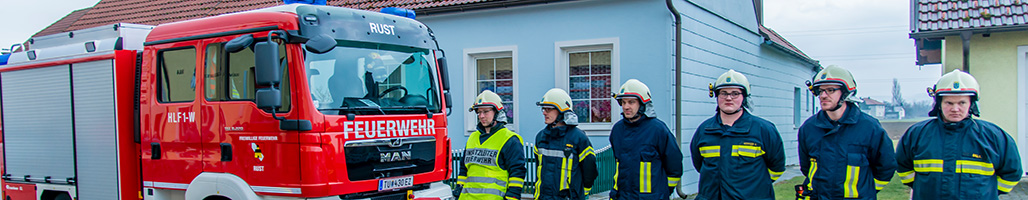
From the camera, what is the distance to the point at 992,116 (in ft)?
33.6

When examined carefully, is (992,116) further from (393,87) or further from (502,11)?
(393,87)

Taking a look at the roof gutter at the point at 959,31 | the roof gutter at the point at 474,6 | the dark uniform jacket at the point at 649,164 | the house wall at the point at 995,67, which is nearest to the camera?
the dark uniform jacket at the point at 649,164

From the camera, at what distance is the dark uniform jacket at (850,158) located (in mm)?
4652

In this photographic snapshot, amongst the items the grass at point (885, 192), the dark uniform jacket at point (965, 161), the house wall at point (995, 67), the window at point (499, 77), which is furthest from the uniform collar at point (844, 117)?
the window at point (499, 77)

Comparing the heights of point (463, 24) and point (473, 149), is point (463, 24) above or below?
above

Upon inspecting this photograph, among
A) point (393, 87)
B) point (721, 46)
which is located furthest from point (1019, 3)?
point (393, 87)

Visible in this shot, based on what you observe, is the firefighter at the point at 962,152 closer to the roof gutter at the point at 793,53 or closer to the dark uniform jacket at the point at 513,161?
the dark uniform jacket at the point at 513,161

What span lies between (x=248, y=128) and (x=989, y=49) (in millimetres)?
9800

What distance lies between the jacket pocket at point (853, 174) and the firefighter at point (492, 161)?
91.3 inches

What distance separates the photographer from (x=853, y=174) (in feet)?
15.3

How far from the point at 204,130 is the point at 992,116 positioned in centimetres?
1014

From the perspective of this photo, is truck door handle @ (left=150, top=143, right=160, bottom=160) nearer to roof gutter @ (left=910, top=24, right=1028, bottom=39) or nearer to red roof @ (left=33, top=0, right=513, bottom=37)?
red roof @ (left=33, top=0, right=513, bottom=37)

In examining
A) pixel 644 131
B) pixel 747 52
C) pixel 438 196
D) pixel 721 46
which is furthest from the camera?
pixel 747 52

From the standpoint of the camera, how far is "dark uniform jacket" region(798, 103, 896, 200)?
465 cm
